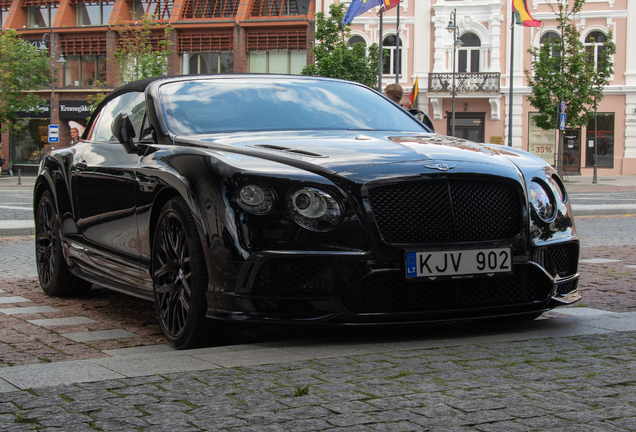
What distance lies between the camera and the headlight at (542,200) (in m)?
4.39

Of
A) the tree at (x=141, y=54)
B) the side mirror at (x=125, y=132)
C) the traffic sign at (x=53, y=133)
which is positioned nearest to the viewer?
the side mirror at (x=125, y=132)

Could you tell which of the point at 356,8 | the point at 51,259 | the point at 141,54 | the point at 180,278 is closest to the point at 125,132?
the point at 180,278

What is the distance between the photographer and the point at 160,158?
4.65 metres

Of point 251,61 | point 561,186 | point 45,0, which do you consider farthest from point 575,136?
point 561,186

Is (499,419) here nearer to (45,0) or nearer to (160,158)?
(160,158)

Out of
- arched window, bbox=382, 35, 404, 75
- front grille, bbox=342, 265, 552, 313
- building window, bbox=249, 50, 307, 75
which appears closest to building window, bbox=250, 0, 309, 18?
building window, bbox=249, 50, 307, 75

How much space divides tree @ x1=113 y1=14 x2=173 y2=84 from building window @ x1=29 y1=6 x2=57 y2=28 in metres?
6.04

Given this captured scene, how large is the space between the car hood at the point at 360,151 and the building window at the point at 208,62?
4238 cm

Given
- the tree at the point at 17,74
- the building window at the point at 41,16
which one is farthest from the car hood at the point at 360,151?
the building window at the point at 41,16

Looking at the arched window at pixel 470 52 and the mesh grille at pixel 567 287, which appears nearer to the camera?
the mesh grille at pixel 567 287

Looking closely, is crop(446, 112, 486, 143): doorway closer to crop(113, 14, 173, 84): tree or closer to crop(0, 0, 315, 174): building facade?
crop(0, 0, 315, 174): building facade

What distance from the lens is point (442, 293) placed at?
415 cm

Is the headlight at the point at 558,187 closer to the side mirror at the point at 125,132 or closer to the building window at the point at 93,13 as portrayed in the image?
the side mirror at the point at 125,132

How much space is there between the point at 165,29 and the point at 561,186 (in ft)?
133
